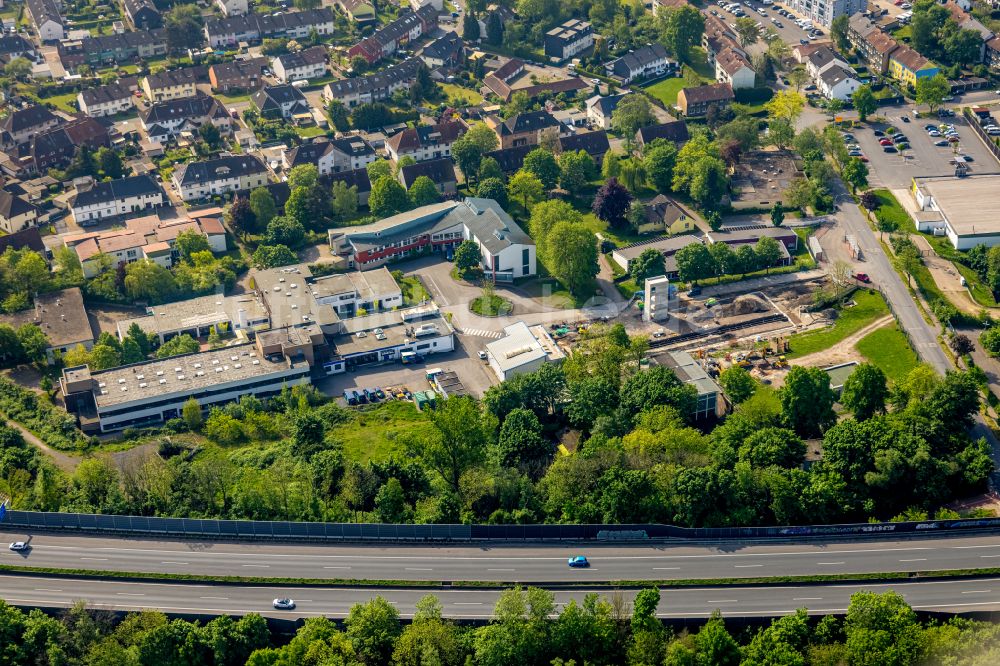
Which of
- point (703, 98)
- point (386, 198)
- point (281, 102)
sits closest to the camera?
point (386, 198)

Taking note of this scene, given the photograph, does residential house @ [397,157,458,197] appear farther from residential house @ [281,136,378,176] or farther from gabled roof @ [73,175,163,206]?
gabled roof @ [73,175,163,206]

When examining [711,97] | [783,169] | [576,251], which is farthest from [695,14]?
[576,251]

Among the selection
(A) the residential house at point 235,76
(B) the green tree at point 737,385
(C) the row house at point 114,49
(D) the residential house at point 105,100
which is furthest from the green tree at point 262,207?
(C) the row house at point 114,49

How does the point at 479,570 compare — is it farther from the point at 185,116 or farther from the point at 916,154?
the point at 185,116

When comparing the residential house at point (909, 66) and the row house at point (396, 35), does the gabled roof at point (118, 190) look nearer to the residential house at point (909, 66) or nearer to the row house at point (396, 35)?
the row house at point (396, 35)

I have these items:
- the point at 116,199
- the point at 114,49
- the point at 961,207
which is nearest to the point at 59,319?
the point at 116,199

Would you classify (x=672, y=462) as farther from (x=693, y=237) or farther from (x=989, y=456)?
(x=693, y=237)

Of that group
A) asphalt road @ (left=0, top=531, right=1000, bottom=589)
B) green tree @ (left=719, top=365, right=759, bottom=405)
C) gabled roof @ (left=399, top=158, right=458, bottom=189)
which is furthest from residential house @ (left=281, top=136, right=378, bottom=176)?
asphalt road @ (left=0, top=531, right=1000, bottom=589)
